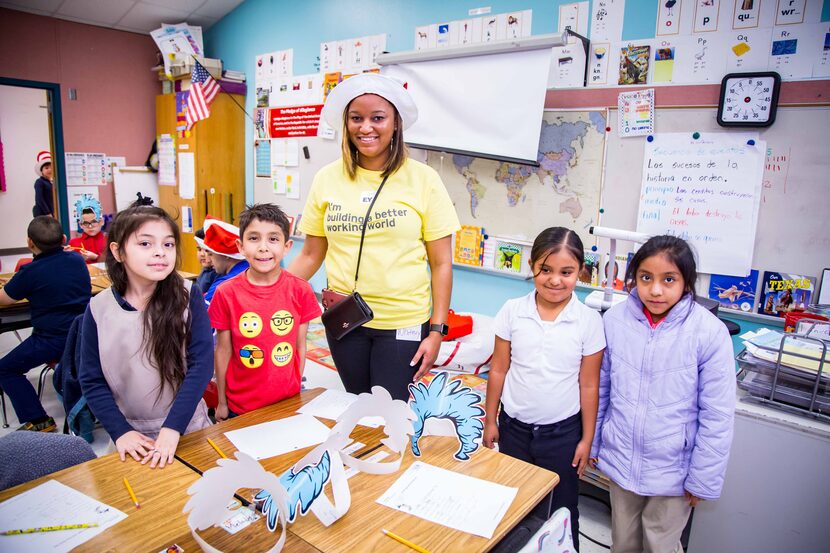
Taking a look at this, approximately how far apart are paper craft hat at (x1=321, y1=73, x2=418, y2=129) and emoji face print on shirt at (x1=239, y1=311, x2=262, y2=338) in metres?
0.67

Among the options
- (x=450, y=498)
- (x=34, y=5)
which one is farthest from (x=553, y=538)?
(x=34, y=5)

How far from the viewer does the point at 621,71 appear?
2754 mm

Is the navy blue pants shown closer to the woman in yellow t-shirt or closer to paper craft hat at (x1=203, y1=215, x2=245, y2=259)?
paper craft hat at (x1=203, y1=215, x2=245, y2=259)

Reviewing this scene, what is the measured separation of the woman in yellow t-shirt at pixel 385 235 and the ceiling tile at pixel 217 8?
429cm

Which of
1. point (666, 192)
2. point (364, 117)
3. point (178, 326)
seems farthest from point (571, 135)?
point (178, 326)

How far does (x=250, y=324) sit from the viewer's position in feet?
5.24

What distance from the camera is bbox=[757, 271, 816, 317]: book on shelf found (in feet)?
7.70

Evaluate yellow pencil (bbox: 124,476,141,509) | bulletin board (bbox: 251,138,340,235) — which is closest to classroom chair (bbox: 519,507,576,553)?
yellow pencil (bbox: 124,476,141,509)

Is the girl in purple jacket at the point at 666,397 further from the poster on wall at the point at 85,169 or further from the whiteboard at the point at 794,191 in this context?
the poster on wall at the point at 85,169

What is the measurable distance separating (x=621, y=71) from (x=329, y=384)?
8.25 ft

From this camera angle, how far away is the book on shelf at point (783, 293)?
2.35m

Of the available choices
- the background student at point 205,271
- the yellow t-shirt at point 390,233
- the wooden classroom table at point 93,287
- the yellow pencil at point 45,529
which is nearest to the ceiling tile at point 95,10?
the wooden classroom table at point 93,287

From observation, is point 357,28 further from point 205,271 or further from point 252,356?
point 252,356

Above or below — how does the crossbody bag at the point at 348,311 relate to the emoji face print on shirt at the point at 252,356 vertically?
above
